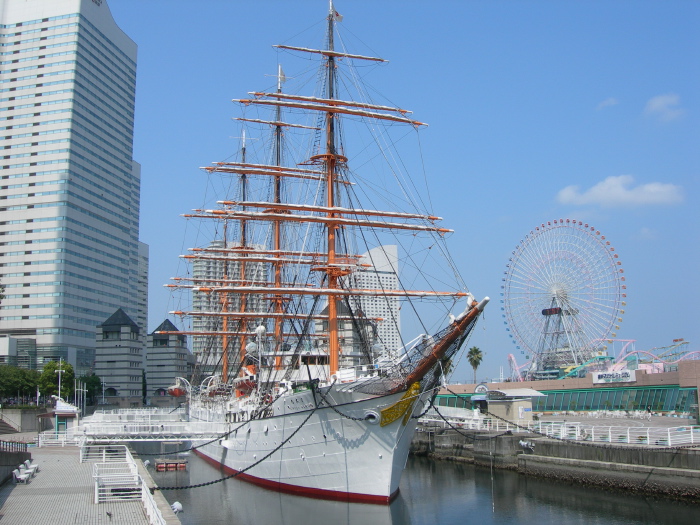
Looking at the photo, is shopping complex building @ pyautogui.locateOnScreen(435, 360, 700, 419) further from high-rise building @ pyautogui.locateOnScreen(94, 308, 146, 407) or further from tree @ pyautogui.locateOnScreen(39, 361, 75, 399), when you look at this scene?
tree @ pyautogui.locateOnScreen(39, 361, 75, 399)

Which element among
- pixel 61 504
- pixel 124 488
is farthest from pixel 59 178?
pixel 61 504

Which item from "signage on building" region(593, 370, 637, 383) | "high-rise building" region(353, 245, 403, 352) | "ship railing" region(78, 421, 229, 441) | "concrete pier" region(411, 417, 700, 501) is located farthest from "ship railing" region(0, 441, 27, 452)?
"signage on building" region(593, 370, 637, 383)

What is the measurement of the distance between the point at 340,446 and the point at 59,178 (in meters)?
93.5

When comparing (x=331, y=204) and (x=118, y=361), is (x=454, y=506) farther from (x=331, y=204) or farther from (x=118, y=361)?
(x=118, y=361)

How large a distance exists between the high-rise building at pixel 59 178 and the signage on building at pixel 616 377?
77807mm

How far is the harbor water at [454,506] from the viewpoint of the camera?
2677cm

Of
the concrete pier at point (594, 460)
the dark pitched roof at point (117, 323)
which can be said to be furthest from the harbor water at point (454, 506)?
the dark pitched roof at point (117, 323)

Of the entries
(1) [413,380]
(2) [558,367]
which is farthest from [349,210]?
(2) [558,367]

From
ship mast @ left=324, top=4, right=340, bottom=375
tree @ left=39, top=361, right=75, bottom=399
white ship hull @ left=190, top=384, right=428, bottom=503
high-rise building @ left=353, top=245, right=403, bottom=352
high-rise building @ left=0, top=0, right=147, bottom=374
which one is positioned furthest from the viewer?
high-rise building @ left=0, top=0, right=147, bottom=374

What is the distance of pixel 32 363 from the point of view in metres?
100

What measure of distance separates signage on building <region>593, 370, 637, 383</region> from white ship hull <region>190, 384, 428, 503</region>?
30.4 m

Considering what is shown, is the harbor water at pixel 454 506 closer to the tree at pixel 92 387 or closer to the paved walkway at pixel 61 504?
the paved walkway at pixel 61 504

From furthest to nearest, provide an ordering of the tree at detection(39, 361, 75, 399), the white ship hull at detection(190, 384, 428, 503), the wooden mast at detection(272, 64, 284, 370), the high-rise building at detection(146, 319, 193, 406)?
the high-rise building at detection(146, 319, 193, 406) → the tree at detection(39, 361, 75, 399) → the wooden mast at detection(272, 64, 284, 370) → the white ship hull at detection(190, 384, 428, 503)

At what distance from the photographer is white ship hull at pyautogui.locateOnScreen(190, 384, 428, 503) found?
1101 inches
